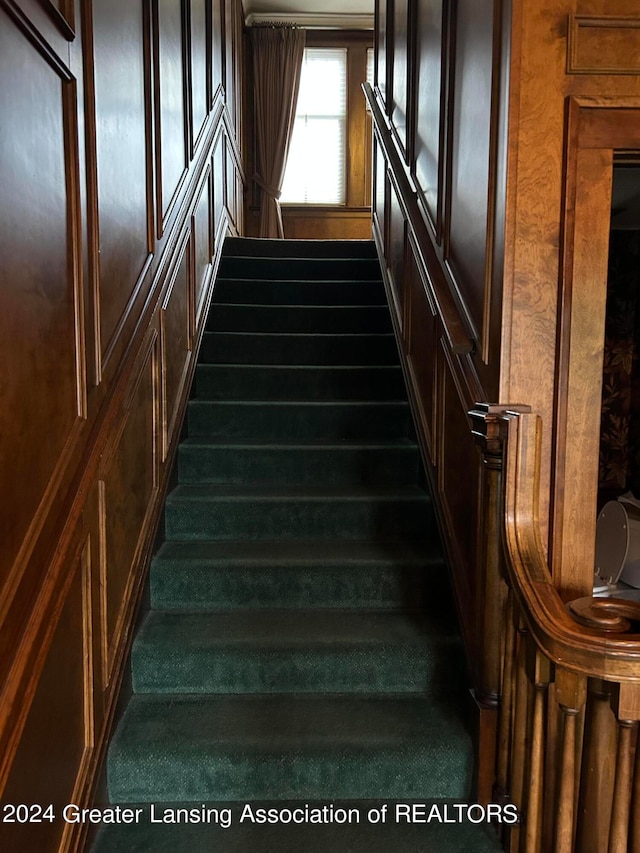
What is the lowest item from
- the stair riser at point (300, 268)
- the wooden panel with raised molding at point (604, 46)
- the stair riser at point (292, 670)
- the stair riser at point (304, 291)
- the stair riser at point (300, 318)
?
the stair riser at point (292, 670)

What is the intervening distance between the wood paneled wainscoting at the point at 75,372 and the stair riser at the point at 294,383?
504 millimetres

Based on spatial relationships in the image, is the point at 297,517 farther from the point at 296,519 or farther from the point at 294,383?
the point at 294,383

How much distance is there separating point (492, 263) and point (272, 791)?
5.06 feet

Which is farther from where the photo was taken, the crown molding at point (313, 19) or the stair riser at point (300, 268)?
the crown molding at point (313, 19)

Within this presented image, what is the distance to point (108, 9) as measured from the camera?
5.78 ft

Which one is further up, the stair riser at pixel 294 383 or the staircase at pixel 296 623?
the stair riser at pixel 294 383

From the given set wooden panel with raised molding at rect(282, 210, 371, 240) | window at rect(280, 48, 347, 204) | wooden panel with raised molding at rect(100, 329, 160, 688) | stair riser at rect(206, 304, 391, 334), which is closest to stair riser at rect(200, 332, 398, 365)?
stair riser at rect(206, 304, 391, 334)

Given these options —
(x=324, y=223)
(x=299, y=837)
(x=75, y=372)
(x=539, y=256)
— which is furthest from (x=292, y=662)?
(x=324, y=223)

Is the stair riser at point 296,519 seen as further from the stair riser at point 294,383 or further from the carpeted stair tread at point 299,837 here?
the carpeted stair tread at point 299,837

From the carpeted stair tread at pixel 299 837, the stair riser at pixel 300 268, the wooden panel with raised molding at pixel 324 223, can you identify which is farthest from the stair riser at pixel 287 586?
the wooden panel with raised molding at pixel 324 223

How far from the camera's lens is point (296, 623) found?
203 centimetres

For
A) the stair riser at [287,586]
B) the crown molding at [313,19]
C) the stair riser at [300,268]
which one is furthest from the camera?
the crown molding at [313,19]

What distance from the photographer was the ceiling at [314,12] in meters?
5.91

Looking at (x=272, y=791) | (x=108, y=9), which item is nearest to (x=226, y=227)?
(x=108, y=9)
